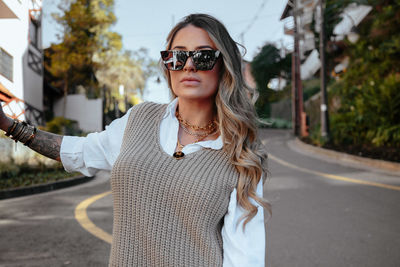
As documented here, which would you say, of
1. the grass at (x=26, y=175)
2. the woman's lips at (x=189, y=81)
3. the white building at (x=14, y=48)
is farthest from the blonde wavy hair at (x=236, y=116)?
the grass at (x=26, y=175)

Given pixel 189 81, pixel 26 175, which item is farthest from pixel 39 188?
pixel 189 81

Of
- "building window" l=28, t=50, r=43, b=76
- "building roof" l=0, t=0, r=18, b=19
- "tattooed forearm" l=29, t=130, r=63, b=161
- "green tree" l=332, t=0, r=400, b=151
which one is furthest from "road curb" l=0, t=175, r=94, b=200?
"green tree" l=332, t=0, r=400, b=151

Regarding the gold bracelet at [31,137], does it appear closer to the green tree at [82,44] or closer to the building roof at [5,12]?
the building roof at [5,12]

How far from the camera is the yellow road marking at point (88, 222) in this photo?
4.17m

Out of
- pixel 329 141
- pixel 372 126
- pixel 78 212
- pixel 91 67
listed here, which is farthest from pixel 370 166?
pixel 91 67

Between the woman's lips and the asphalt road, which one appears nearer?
the woman's lips

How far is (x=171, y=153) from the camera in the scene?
1.66 meters

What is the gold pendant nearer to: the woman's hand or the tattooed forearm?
the tattooed forearm

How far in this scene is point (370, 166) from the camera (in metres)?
9.68

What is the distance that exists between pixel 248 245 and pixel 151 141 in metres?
0.63

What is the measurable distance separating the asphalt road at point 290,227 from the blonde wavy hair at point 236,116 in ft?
1.31

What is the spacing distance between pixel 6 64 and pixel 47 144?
58 cm

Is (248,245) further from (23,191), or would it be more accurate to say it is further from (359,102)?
(359,102)

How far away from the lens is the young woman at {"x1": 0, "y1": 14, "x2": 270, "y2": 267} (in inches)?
60.5
